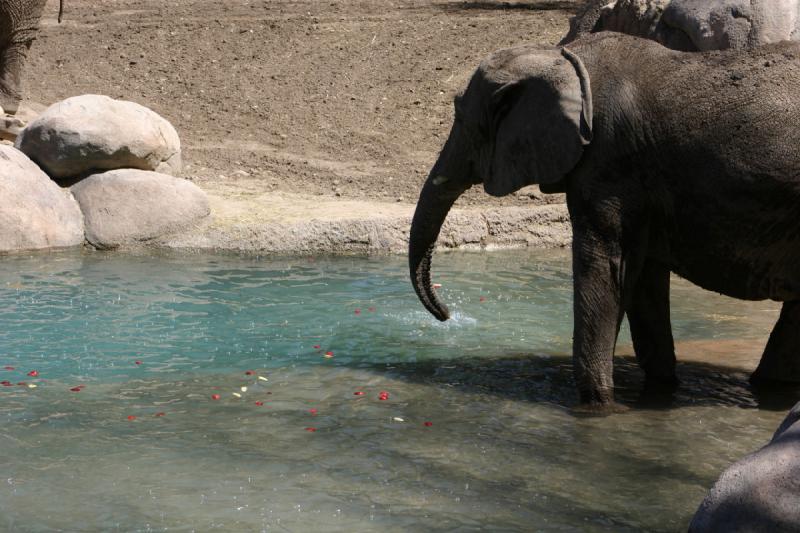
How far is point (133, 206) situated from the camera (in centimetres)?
1162

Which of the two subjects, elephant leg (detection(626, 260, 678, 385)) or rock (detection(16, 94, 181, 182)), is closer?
elephant leg (detection(626, 260, 678, 385))

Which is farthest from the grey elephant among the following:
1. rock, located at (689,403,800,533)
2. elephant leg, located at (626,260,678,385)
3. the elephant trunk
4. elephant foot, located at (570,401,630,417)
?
rock, located at (689,403,800,533)

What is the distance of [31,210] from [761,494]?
30.9 ft

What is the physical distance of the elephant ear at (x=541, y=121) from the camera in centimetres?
631

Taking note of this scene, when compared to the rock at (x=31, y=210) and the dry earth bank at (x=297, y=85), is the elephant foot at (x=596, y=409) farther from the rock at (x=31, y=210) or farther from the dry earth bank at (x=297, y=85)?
the rock at (x=31, y=210)

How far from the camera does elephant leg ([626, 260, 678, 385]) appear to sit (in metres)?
7.18

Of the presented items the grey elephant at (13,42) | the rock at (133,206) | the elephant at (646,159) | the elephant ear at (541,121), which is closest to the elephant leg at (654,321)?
the elephant at (646,159)

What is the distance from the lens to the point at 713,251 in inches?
252

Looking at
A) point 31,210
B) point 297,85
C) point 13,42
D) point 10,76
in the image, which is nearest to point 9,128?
point 10,76

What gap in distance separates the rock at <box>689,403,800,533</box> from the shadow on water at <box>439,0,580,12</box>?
18.1m

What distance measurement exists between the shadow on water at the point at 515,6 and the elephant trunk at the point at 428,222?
1399cm

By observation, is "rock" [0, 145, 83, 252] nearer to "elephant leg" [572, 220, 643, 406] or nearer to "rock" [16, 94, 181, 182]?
"rock" [16, 94, 181, 182]

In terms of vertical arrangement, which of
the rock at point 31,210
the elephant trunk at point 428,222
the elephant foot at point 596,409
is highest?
the elephant trunk at point 428,222

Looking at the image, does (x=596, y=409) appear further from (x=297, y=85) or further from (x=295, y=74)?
(x=295, y=74)
